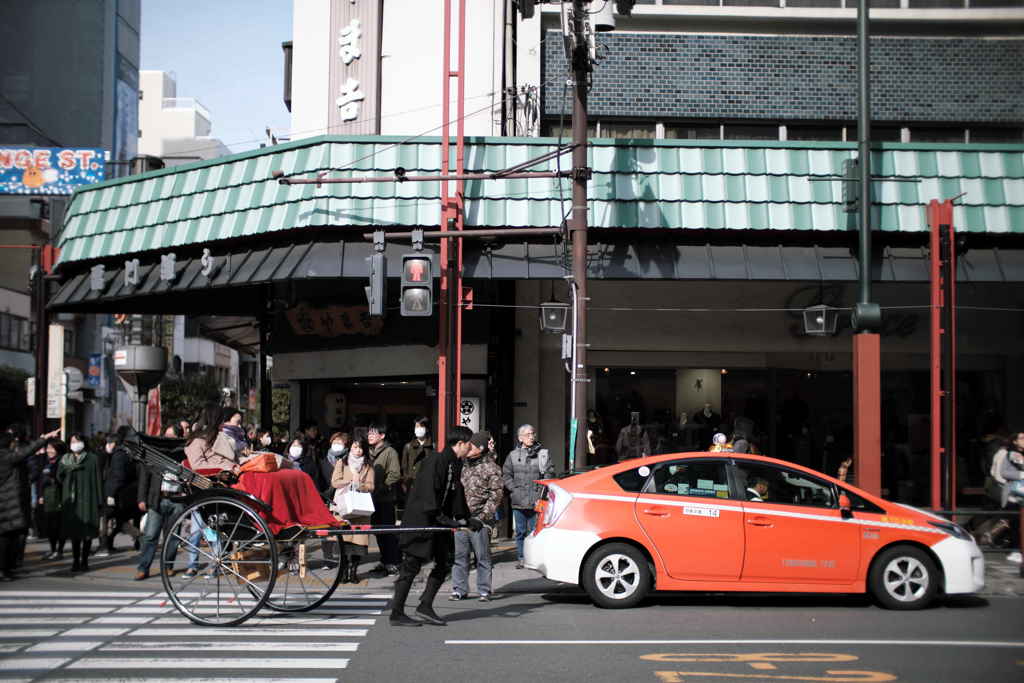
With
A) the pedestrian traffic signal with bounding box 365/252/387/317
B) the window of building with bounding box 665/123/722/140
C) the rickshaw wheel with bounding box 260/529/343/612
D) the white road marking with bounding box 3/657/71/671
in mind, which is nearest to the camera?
the white road marking with bounding box 3/657/71/671

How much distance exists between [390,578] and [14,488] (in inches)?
193

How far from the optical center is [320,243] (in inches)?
649

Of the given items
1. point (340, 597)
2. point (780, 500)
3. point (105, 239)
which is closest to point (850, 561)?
point (780, 500)

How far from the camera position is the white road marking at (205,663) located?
808 cm

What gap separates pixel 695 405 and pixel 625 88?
617 cm

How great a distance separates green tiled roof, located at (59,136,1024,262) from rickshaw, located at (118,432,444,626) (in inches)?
239

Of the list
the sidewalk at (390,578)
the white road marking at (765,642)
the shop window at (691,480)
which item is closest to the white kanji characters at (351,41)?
the sidewalk at (390,578)

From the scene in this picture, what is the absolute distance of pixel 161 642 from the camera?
30.0 ft

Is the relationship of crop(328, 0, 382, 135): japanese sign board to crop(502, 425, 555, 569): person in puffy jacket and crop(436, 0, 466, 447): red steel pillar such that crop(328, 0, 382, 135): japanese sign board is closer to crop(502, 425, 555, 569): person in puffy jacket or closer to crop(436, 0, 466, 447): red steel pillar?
crop(436, 0, 466, 447): red steel pillar

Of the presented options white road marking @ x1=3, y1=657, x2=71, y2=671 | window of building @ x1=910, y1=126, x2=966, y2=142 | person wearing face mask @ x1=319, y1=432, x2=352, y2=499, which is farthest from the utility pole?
window of building @ x1=910, y1=126, x2=966, y2=142

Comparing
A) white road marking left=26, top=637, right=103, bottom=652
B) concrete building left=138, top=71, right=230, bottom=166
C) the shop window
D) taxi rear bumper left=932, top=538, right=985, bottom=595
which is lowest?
white road marking left=26, top=637, right=103, bottom=652

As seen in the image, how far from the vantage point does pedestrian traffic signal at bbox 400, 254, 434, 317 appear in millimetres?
14086

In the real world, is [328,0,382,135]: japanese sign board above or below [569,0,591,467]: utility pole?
above

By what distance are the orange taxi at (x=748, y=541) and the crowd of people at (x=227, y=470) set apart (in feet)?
4.17
